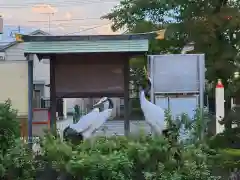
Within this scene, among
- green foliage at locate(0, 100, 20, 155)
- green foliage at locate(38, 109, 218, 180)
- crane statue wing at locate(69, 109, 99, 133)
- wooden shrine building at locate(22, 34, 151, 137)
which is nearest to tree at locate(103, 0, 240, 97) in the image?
wooden shrine building at locate(22, 34, 151, 137)

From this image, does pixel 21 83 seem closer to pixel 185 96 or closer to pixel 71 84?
pixel 71 84

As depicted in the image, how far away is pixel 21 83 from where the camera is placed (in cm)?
1177

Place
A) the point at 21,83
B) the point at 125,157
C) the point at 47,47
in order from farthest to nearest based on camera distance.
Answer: the point at 21,83
the point at 47,47
the point at 125,157

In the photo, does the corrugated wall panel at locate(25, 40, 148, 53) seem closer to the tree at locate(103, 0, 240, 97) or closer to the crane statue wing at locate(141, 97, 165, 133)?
the crane statue wing at locate(141, 97, 165, 133)

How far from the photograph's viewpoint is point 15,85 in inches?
464

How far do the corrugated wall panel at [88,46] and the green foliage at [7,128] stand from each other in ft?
8.45

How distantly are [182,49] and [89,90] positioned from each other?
5274 millimetres

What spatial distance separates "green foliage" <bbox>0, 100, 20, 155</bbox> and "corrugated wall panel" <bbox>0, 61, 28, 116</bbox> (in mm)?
5730

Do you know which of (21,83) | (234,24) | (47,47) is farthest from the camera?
(21,83)

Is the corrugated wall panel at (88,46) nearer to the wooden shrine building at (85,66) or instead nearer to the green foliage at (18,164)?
the wooden shrine building at (85,66)

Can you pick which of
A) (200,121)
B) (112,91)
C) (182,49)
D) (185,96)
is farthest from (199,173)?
(182,49)

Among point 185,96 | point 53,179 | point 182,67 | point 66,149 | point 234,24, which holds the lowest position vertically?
point 53,179

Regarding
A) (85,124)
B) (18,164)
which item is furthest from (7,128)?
(85,124)

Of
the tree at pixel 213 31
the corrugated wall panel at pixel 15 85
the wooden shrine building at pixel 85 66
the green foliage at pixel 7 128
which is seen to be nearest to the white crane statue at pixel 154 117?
the wooden shrine building at pixel 85 66
